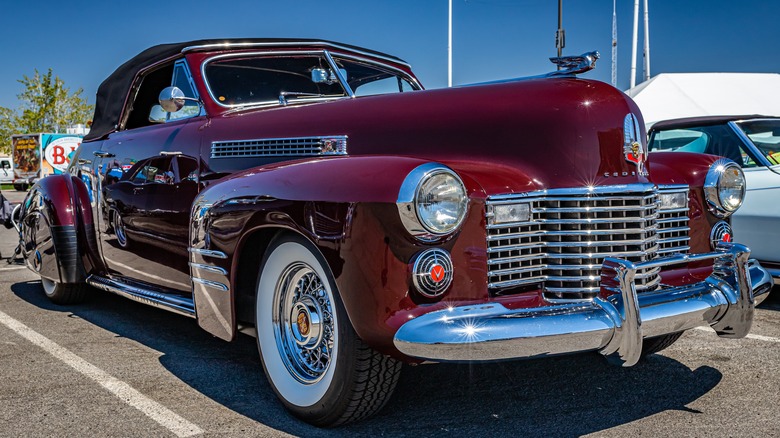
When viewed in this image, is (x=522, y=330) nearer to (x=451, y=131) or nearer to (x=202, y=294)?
(x=451, y=131)

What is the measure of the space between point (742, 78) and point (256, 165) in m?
15.3

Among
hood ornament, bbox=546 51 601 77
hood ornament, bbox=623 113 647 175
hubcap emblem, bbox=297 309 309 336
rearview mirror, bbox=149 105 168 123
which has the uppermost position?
hood ornament, bbox=546 51 601 77

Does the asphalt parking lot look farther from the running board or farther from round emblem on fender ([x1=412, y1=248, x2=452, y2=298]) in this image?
round emblem on fender ([x1=412, y1=248, x2=452, y2=298])

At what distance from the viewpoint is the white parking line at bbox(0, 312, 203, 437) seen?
2.95m

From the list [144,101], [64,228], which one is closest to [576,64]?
[144,101]

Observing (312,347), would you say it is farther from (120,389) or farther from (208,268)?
(120,389)

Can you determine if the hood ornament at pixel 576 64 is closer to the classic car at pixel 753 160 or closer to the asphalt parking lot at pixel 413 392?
the asphalt parking lot at pixel 413 392

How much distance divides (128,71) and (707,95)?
13838mm

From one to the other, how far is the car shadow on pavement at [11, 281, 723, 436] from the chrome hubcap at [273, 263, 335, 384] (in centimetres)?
23

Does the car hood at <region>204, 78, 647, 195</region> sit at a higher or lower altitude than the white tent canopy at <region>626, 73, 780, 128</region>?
lower

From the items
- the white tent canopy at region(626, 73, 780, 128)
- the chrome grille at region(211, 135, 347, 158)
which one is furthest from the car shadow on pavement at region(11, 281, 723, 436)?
the white tent canopy at region(626, 73, 780, 128)

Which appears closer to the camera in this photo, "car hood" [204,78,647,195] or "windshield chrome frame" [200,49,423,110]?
"car hood" [204,78,647,195]

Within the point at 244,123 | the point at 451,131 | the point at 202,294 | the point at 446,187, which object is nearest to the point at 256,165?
the point at 244,123

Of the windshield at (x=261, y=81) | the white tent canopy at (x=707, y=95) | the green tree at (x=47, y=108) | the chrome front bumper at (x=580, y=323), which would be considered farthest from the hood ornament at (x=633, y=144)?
the green tree at (x=47, y=108)
